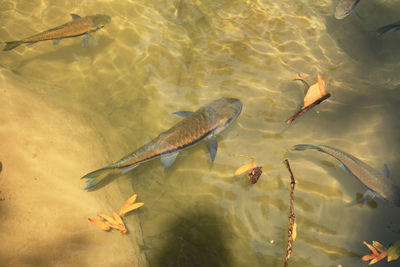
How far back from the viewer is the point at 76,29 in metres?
4.46

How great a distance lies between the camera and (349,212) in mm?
3023

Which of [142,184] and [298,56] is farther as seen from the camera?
[298,56]

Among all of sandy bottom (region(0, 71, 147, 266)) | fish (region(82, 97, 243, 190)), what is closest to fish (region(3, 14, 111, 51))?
sandy bottom (region(0, 71, 147, 266))

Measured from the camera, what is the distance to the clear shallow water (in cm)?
307

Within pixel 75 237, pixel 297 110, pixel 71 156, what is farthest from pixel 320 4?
pixel 75 237

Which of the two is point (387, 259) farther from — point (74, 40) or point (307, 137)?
point (74, 40)

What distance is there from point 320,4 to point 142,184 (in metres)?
5.53

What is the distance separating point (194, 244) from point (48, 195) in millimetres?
1890

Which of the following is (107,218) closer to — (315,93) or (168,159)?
(168,159)

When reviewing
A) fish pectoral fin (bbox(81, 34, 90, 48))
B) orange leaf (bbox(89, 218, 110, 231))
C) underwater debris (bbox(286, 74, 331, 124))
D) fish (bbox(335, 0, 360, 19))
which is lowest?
orange leaf (bbox(89, 218, 110, 231))

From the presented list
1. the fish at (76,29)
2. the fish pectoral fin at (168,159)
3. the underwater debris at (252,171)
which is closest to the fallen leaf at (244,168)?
the underwater debris at (252,171)

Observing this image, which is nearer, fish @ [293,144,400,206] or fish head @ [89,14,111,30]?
fish @ [293,144,400,206]

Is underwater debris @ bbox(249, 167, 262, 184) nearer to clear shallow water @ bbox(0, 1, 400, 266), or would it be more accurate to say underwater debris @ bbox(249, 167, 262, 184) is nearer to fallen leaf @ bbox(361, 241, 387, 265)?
clear shallow water @ bbox(0, 1, 400, 266)

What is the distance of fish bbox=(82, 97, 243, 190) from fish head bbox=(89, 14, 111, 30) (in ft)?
8.76
